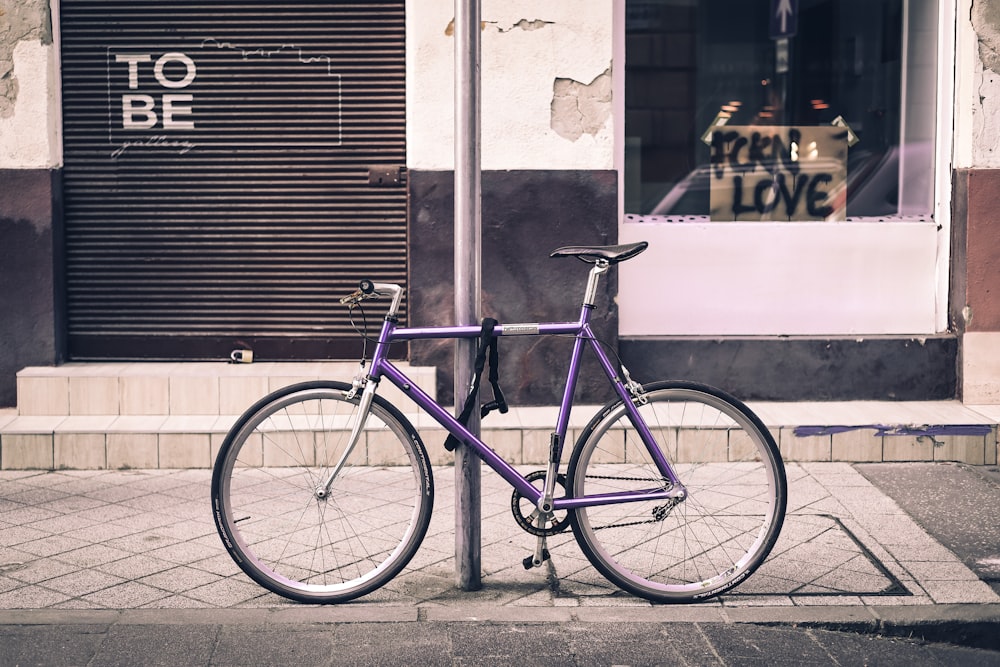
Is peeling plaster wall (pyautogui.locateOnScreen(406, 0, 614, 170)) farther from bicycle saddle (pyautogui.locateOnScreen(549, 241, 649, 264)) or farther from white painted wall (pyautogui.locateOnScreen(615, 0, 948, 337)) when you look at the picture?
bicycle saddle (pyautogui.locateOnScreen(549, 241, 649, 264))

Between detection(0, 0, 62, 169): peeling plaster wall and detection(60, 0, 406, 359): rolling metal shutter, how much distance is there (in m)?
0.23

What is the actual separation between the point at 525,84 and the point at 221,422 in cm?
268

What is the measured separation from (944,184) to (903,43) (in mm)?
956

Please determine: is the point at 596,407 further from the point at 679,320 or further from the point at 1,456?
the point at 1,456

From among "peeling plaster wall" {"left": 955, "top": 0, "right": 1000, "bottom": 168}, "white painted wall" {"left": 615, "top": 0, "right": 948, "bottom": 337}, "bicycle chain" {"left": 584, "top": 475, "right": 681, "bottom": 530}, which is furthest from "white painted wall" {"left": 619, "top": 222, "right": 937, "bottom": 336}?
"bicycle chain" {"left": 584, "top": 475, "right": 681, "bottom": 530}

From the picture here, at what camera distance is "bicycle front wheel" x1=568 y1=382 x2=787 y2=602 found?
4770 millimetres

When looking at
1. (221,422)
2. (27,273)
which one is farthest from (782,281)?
(27,273)

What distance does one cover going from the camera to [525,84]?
761 centimetres

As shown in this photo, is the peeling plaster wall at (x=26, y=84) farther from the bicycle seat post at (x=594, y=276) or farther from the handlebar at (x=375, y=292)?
the bicycle seat post at (x=594, y=276)

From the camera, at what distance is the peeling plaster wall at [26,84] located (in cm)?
758

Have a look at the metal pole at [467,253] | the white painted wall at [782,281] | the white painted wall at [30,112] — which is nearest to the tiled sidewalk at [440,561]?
the metal pole at [467,253]

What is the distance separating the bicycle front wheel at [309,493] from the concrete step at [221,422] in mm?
1943

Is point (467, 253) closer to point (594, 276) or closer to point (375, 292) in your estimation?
point (375, 292)

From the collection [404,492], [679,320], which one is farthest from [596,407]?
[404,492]
